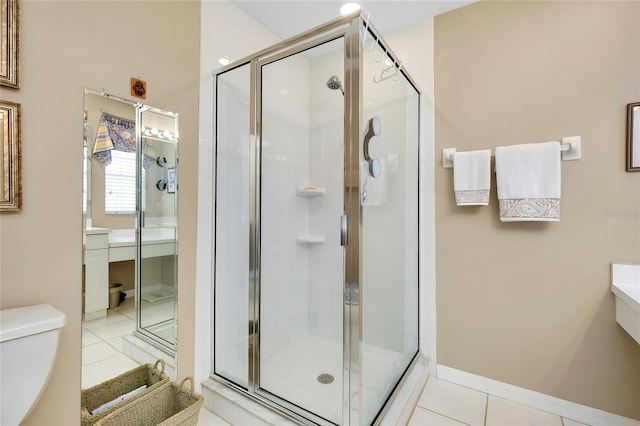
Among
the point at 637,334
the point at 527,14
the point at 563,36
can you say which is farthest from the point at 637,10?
the point at 637,334

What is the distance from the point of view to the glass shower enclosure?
1.32m

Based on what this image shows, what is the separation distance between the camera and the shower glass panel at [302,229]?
5.63ft

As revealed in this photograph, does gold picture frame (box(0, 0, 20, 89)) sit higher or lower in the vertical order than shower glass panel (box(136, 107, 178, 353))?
higher

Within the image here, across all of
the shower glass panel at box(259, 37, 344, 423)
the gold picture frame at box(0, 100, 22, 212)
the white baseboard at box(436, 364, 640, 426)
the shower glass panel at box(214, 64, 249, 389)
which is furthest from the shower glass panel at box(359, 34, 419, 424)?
the gold picture frame at box(0, 100, 22, 212)

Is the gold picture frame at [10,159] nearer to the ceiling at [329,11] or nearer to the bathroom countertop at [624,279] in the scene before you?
the ceiling at [329,11]

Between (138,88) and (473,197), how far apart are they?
1.95 metres

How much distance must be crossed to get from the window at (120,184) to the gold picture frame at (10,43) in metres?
0.40

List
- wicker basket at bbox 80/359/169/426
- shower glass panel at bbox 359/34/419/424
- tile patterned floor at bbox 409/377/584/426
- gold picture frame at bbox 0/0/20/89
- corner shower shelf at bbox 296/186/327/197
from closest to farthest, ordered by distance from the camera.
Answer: gold picture frame at bbox 0/0/20/89
wicker basket at bbox 80/359/169/426
shower glass panel at bbox 359/34/419/424
tile patterned floor at bbox 409/377/584/426
corner shower shelf at bbox 296/186/327/197

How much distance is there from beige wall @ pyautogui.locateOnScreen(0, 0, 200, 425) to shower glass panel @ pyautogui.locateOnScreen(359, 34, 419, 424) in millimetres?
1146

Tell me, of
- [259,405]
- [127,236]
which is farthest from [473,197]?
[127,236]

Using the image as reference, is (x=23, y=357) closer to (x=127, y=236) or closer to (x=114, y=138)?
(x=127, y=236)

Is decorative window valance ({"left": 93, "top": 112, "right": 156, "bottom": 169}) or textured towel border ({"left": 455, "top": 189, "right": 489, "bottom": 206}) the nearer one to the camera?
decorative window valance ({"left": 93, "top": 112, "right": 156, "bottom": 169})

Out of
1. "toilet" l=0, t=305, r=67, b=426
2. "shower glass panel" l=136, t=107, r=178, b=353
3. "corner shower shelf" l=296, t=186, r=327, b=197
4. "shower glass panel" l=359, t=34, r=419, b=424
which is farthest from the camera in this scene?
"corner shower shelf" l=296, t=186, r=327, b=197

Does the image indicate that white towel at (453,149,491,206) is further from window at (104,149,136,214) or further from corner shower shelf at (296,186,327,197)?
window at (104,149,136,214)
